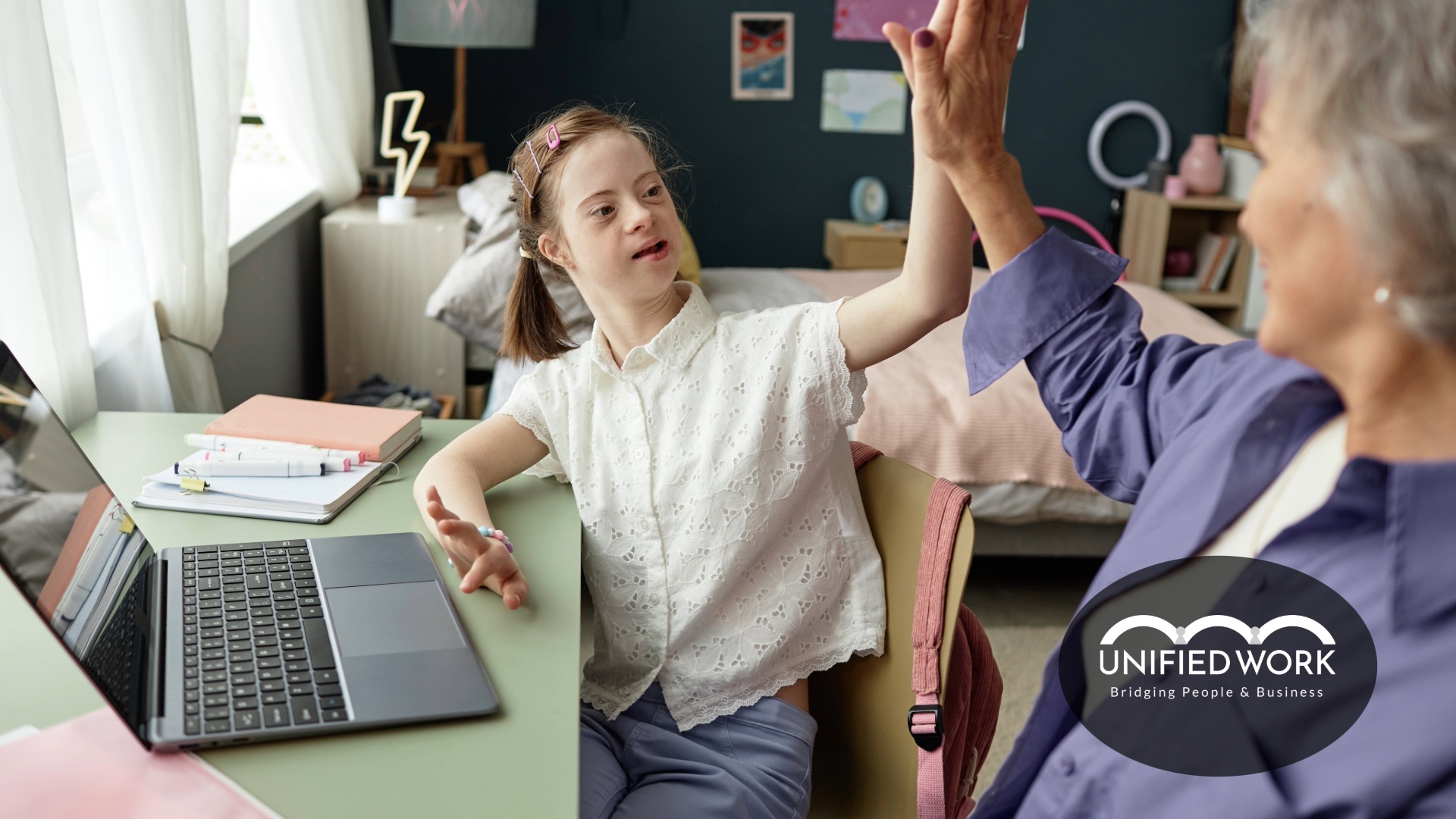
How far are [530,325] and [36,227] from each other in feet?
2.03

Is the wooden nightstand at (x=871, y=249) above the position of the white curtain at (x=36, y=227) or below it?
below

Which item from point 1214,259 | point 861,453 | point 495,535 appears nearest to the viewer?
point 495,535

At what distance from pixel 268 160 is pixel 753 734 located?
2820 mm

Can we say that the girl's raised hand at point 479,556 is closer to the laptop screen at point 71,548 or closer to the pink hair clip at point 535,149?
the laptop screen at point 71,548

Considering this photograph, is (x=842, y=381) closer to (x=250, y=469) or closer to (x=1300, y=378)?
(x=1300, y=378)

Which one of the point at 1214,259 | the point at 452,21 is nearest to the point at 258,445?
the point at 452,21

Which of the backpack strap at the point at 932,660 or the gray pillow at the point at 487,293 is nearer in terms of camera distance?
the backpack strap at the point at 932,660

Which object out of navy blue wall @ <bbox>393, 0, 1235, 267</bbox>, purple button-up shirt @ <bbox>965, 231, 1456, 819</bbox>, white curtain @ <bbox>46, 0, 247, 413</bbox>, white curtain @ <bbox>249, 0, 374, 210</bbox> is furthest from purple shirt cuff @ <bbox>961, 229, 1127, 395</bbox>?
navy blue wall @ <bbox>393, 0, 1235, 267</bbox>

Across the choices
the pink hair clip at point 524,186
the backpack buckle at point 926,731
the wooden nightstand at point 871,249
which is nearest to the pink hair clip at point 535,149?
the pink hair clip at point 524,186

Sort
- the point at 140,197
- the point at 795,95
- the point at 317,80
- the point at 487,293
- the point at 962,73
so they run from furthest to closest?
the point at 795,95 < the point at 317,80 < the point at 487,293 < the point at 140,197 < the point at 962,73

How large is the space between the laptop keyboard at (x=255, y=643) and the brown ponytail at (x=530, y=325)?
403 millimetres

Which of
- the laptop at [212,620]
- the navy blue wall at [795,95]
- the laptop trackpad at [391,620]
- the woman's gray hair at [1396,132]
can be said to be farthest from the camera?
the navy blue wall at [795,95]

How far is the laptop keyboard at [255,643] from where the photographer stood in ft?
2.89

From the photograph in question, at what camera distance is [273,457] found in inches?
54.6
